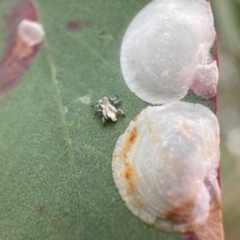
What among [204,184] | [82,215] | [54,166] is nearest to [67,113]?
[54,166]

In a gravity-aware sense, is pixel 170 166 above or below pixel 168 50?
below

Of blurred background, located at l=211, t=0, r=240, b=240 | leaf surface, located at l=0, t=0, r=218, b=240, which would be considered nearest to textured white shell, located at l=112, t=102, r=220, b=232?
leaf surface, located at l=0, t=0, r=218, b=240

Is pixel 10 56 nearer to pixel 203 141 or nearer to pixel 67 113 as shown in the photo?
pixel 67 113

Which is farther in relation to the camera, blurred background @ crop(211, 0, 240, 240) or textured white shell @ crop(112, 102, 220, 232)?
blurred background @ crop(211, 0, 240, 240)

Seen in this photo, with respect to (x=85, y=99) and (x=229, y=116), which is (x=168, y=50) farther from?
(x=229, y=116)

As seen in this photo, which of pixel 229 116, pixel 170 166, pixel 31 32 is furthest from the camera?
pixel 229 116

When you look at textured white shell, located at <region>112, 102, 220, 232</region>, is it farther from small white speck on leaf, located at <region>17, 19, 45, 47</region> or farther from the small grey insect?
small white speck on leaf, located at <region>17, 19, 45, 47</region>

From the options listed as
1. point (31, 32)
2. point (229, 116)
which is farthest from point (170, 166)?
point (229, 116)
